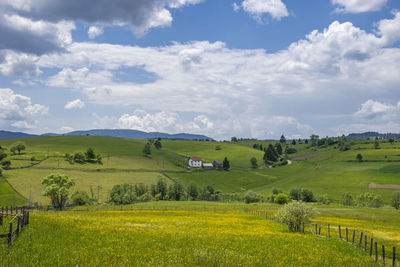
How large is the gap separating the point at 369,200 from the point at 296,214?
10360cm

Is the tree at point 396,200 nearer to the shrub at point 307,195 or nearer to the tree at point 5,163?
the shrub at point 307,195

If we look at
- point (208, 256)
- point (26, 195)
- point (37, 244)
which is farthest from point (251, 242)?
point (26, 195)

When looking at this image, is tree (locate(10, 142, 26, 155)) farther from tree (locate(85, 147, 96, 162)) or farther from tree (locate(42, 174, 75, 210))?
tree (locate(42, 174, 75, 210))

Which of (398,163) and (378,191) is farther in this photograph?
(398,163)

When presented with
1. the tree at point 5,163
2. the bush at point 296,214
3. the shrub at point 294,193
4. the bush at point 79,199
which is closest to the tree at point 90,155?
the tree at point 5,163

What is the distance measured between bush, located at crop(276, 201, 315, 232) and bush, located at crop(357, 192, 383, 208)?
93.9 metres

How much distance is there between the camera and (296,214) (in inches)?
1545

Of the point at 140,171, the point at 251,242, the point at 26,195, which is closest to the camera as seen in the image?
the point at 251,242

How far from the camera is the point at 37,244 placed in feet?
60.7

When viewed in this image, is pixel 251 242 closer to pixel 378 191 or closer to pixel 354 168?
pixel 378 191

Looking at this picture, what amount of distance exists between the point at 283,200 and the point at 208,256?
102553 mm

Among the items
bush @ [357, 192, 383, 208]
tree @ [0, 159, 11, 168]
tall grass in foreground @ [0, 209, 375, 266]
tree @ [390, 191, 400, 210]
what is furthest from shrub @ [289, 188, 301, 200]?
tree @ [0, 159, 11, 168]

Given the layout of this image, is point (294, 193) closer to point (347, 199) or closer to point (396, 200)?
Result: point (347, 199)

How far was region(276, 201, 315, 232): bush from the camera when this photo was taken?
38.8 meters
